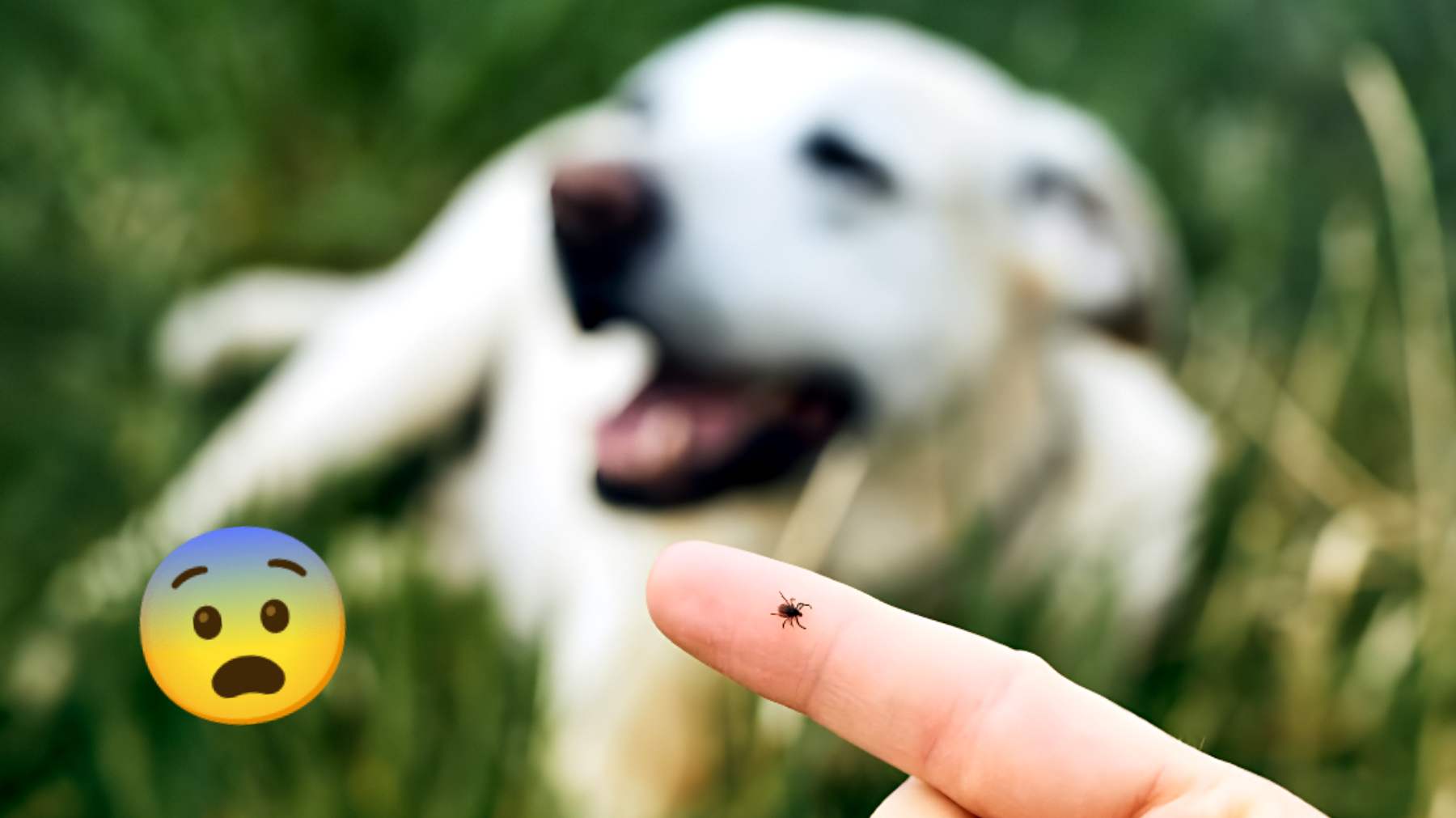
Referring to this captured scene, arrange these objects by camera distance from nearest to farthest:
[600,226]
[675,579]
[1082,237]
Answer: [675,579], [600,226], [1082,237]

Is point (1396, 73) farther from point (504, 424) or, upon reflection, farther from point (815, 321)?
point (504, 424)

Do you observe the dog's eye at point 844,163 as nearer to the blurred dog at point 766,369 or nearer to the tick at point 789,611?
the blurred dog at point 766,369

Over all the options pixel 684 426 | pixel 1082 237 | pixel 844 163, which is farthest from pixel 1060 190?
pixel 684 426

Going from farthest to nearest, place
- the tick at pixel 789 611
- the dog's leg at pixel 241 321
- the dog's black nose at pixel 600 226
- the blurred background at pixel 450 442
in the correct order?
the dog's leg at pixel 241 321 < the dog's black nose at pixel 600 226 < the blurred background at pixel 450 442 < the tick at pixel 789 611

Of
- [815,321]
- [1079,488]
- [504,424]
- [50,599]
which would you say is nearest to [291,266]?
[504,424]

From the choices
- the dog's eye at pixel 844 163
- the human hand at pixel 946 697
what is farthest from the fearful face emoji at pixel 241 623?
the dog's eye at pixel 844 163

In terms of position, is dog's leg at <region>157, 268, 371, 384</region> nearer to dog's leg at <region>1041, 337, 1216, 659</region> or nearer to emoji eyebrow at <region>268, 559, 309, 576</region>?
dog's leg at <region>1041, 337, 1216, 659</region>

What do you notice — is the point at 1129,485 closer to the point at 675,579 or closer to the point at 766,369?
the point at 766,369

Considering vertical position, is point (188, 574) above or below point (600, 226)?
below
